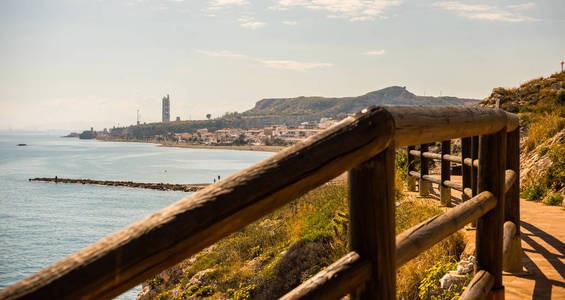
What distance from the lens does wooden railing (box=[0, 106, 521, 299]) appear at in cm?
79

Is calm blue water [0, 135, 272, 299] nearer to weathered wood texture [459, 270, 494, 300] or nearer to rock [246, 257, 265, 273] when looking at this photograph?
rock [246, 257, 265, 273]

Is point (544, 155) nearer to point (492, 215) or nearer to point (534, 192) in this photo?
point (534, 192)

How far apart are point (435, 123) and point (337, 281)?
0.73 m

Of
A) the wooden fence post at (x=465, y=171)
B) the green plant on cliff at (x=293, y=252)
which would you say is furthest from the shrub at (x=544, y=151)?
the wooden fence post at (x=465, y=171)

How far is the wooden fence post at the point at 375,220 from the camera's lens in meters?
1.34

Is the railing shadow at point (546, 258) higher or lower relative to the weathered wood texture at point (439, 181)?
lower

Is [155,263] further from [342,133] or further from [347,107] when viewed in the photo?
[347,107]

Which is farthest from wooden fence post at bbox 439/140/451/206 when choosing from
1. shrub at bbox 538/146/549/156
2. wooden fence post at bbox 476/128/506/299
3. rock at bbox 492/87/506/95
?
rock at bbox 492/87/506/95

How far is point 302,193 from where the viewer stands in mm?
1157

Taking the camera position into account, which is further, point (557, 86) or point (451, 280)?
point (557, 86)

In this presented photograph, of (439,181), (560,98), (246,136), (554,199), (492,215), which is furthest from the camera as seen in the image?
(246,136)

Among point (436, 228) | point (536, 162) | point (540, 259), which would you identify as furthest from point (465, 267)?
point (536, 162)

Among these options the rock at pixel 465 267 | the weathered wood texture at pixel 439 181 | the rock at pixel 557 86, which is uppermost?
the rock at pixel 557 86

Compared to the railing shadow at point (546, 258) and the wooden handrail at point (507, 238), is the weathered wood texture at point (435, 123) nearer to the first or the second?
the wooden handrail at point (507, 238)
